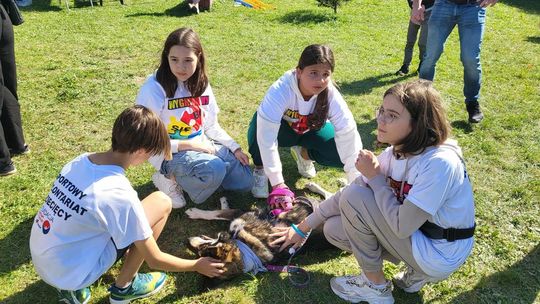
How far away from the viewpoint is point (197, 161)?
3365mm

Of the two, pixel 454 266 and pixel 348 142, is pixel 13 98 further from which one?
pixel 454 266

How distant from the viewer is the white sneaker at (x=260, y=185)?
3.76 metres

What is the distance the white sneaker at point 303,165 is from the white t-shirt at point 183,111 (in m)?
0.63

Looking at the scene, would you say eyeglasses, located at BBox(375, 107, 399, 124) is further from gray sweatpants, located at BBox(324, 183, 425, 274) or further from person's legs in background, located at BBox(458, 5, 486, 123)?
person's legs in background, located at BBox(458, 5, 486, 123)

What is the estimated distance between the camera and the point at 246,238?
2.95 metres

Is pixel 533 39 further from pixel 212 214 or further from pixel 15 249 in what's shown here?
pixel 15 249

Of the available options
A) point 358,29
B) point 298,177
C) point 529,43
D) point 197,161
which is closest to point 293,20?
point 358,29

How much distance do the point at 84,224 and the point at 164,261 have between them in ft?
1.51

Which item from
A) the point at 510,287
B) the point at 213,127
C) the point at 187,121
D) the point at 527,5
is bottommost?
the point at 510,287

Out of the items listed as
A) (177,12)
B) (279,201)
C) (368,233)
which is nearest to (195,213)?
(279,201)

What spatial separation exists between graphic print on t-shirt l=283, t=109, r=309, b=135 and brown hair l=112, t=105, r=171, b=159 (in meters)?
1.42

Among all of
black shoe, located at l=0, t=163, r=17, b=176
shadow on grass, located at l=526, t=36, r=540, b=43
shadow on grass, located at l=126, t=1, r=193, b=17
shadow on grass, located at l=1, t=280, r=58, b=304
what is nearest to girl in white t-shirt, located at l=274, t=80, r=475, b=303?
A: shadow on grass, located at l=1, t=280, r=58, b=304

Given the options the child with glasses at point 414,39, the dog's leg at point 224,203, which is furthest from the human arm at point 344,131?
the child with glasses at point 414,39

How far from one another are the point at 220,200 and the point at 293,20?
6.74 meters
